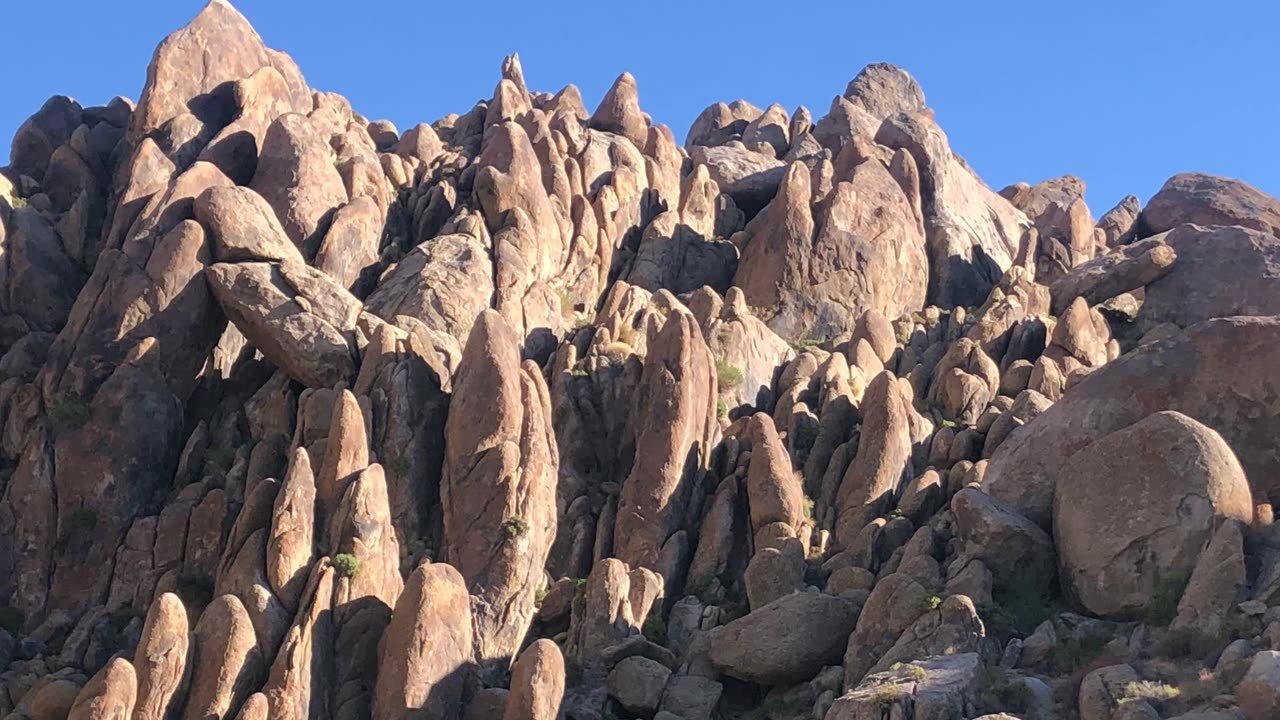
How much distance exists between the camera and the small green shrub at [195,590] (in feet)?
173

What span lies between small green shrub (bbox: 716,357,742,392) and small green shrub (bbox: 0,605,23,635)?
28.9m

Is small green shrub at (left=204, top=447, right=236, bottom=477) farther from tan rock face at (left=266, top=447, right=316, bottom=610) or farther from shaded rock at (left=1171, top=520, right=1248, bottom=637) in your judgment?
shaded rock at (left=1171, top=520, right=1248, bottom=637)

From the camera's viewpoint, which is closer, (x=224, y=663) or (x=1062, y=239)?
(x=224, y=663)

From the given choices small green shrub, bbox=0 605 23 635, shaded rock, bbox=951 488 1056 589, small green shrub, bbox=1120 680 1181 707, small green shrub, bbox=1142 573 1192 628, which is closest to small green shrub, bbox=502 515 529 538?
shaded rock, bbox=951 488 1056 589

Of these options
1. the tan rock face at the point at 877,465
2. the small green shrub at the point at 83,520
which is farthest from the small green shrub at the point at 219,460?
the tan rock face at the point at 877,465

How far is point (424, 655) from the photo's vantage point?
45656 millimetres

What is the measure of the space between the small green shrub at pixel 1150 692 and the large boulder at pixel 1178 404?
12.7 meters

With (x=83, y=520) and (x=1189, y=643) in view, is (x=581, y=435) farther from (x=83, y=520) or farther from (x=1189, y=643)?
(x=1189, y=643)

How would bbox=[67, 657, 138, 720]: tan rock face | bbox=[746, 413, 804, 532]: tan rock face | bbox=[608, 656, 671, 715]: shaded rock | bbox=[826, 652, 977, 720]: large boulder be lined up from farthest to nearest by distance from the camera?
bbox=[746, 413, 804, 532]: tan rock face → bbox=[608, 656, 671, 715]: shaded rock → bbox=[67, 657, 138, 720]: tan rock face → bbox=[826, 652, 977, 720]: large boulder

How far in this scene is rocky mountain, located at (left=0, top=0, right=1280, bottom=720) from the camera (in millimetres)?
44781

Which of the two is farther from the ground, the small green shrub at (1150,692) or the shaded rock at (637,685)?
the shaded rock at (637,685)

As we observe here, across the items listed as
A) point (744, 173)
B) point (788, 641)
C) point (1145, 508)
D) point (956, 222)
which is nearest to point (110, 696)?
point (788, 641)

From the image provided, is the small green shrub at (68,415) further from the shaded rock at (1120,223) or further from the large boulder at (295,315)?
the shaded rock at (1120,223)

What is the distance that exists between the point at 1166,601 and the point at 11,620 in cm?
3876
